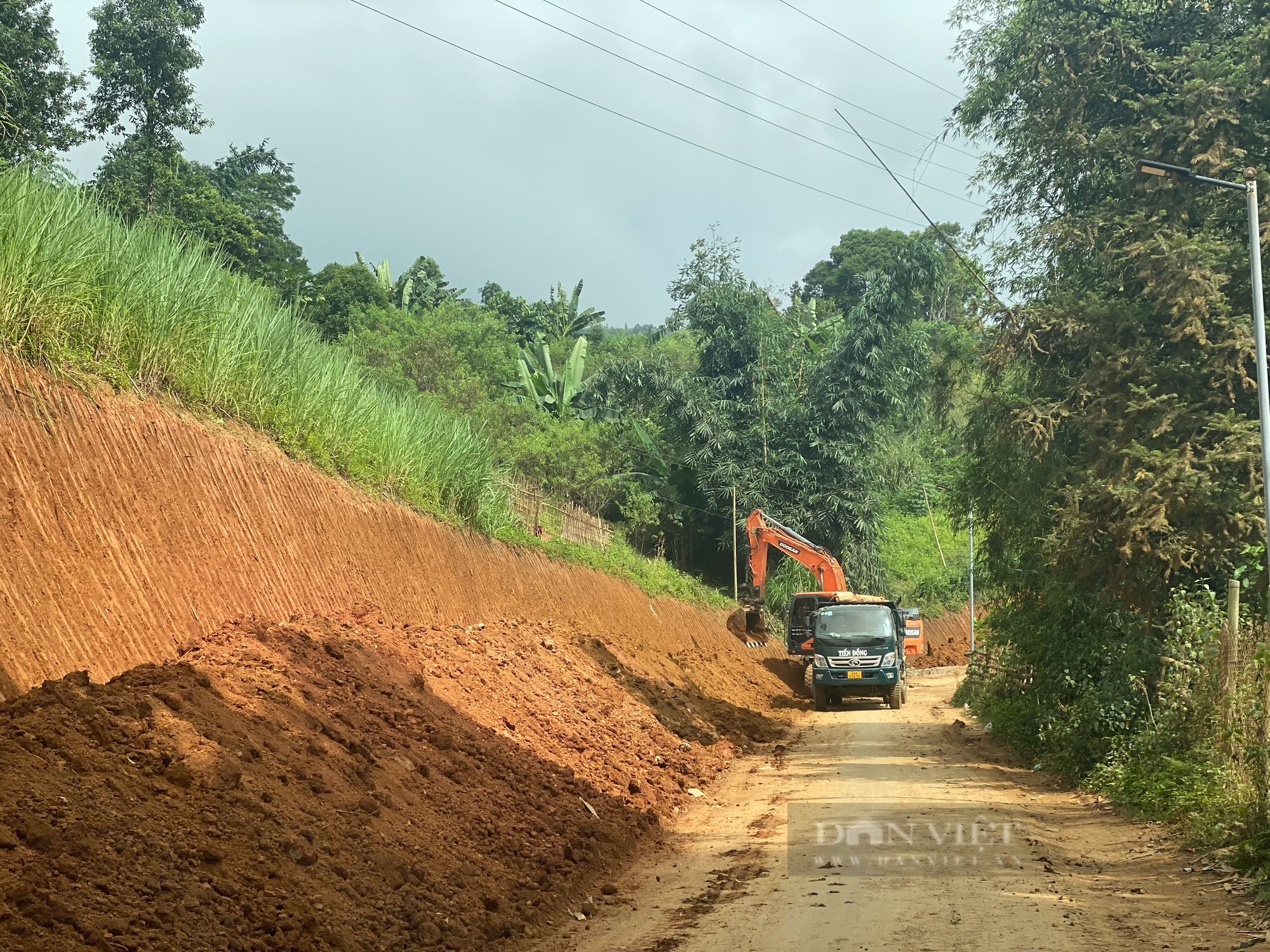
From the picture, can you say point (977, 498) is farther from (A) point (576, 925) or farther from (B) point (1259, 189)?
(A) point (576, 925)

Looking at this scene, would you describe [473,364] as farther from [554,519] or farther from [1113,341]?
[1113,341]

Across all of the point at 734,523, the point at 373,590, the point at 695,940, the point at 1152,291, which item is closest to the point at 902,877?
the point at 695,940

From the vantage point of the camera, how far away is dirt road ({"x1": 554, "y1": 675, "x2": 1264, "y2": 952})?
762 centimetres

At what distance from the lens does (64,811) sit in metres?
6.02

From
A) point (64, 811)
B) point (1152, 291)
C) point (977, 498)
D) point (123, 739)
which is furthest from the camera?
point (977, 498)

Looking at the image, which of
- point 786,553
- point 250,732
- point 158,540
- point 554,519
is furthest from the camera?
point 786,553

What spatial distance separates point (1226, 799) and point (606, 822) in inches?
232

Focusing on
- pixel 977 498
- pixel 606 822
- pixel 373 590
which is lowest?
pixel 606 822

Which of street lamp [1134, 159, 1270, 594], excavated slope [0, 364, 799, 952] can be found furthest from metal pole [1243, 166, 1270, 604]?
excavated slope [0, 364, 799, 952]

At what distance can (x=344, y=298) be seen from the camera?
4722cm

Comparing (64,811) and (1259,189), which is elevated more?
(1259,189)
